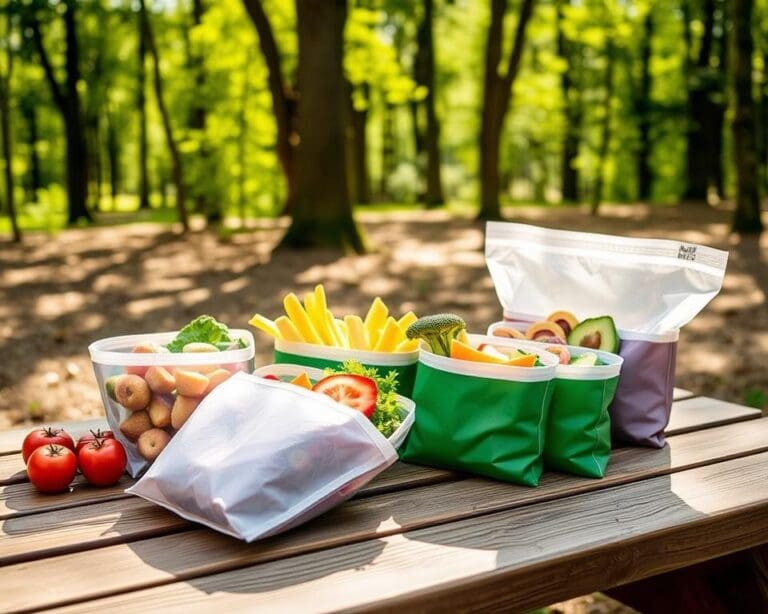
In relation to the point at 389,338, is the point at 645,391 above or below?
below

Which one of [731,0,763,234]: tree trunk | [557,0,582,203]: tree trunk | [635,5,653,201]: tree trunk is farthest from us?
[557,0,582,203]: tree trunk

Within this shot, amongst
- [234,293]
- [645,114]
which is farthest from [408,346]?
[645,114]

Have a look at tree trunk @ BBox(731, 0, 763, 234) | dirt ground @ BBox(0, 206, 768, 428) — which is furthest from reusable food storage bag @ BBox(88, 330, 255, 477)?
tree trunk @ BBox(731, 0, 763, 234)

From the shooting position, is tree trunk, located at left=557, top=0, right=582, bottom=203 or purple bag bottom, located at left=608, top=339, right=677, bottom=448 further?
tree trunk, located at left=557, top=0, right=582, bottom=203

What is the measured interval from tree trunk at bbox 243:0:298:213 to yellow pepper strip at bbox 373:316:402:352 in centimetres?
926

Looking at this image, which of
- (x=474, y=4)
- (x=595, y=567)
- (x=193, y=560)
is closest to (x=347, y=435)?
(x=193, y=560)

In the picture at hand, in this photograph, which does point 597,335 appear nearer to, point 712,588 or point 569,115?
point 712,588

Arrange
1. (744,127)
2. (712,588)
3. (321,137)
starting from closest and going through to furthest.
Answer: (712,588) → (321,137) → (744,127)

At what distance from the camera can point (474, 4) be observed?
27.2 meters

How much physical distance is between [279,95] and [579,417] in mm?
11420

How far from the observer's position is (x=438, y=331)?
221 cm

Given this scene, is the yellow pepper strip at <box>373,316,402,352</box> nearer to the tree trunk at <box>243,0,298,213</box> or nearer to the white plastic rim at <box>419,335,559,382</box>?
the white plastic rim at <box>419,335,559,382</box>

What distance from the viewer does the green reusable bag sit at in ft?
6.99

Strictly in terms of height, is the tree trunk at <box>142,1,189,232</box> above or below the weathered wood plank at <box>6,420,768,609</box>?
above
